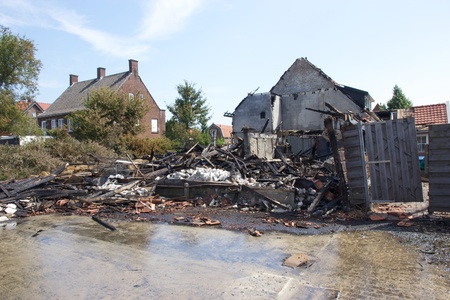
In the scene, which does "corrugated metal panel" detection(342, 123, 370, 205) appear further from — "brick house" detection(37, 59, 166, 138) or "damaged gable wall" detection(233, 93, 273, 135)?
"brick house" detection(37, 59, 166, 138)

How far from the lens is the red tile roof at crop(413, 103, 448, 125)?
22422 millimetres

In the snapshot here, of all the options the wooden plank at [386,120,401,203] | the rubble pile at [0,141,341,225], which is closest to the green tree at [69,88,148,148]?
the rubble pile at [0,141,341,225]

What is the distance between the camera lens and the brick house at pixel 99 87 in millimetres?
39672

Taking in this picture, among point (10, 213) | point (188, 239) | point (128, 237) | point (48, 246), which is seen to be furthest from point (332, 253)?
point (10, 213)

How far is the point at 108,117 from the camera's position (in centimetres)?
2614

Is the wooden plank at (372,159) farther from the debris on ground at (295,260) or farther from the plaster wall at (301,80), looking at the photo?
the plaster wall at (301,80)

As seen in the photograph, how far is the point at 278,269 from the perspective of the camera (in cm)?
482

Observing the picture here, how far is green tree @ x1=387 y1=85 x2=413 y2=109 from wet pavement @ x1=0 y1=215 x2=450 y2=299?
40.0 m

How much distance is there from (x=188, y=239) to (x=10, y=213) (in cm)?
628

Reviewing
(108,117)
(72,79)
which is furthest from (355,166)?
(72,79)

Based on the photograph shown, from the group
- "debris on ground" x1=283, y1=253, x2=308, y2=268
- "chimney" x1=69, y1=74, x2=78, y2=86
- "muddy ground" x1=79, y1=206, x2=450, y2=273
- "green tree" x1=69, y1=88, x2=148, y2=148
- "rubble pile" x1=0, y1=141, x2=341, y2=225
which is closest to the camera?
"debris on ground" x1=283, y1=253, x2=308, y2=268

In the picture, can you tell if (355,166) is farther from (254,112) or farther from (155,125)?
(155,125)

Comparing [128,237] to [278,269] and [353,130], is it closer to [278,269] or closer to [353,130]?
[278,269]

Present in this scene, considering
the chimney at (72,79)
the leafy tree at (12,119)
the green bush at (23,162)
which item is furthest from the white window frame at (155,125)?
the green bush at (23,162)
